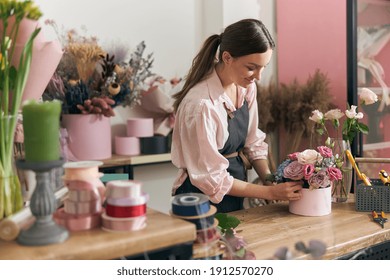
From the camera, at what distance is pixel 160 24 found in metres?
3.81

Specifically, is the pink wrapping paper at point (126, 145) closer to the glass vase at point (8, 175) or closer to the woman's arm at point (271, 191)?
the woman's arm at point (271, 191)

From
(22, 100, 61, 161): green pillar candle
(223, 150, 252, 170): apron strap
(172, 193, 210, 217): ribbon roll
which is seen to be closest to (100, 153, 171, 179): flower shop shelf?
(223, 150, 252, 170): apron strap

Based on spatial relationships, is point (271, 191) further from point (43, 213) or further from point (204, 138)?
point (43, 213)

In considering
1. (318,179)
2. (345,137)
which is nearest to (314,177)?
(318,179)

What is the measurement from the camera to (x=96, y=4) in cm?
352

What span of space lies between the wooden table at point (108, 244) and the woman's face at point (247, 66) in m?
1.03

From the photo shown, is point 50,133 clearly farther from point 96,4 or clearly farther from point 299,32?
point 299,32

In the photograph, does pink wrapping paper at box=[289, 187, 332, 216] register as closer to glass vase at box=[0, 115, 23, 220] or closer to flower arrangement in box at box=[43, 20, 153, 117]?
glass vase at box=[0, 115, 23, 220]

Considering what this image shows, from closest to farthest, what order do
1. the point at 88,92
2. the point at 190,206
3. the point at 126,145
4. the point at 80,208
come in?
the point at 80,208, the point at 190,206, the point at 88,92, the point at 126,145

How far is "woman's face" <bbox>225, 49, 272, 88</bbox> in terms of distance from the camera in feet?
6.69

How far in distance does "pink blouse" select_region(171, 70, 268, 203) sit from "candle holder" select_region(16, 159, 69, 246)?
0.94 metres

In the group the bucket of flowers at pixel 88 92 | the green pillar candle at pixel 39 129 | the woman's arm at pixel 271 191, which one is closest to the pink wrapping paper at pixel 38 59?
the green pillar candle at pixel 39 129

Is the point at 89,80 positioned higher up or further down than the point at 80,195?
higher up

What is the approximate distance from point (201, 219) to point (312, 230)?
603mm
